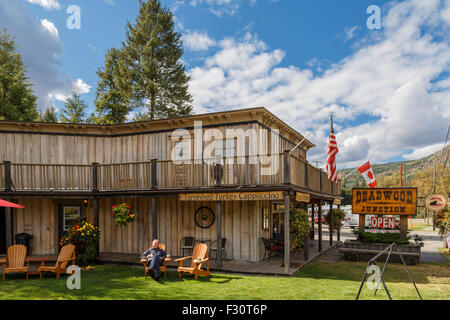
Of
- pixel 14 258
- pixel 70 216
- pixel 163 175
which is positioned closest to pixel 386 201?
pixel 163 175

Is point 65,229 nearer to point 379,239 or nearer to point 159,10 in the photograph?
point 379,239

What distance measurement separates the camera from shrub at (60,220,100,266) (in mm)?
11086

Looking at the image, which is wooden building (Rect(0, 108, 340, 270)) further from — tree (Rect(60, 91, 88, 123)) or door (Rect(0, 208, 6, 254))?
tree (Rect(60, 91, 88, 123))

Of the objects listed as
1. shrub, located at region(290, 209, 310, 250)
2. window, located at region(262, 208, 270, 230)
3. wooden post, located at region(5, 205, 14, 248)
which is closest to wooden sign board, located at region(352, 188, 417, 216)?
window, located at region(262, 208, 270, 230)

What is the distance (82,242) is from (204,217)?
476cm

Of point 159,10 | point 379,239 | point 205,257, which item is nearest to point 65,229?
point 205,257

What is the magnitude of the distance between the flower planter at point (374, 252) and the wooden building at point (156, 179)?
2730mm

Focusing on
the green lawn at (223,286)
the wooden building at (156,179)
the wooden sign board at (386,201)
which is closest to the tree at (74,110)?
the wooden building at (156,179)

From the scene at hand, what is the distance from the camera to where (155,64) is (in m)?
28.1

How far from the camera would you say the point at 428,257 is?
1461 cm

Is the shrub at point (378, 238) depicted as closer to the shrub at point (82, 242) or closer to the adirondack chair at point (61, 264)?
the shrub at point (82, 242)

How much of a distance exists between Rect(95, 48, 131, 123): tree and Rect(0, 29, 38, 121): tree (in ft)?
19.2
